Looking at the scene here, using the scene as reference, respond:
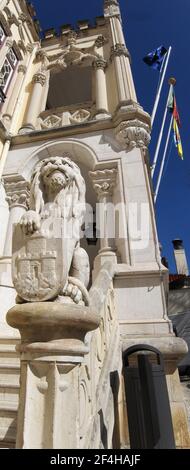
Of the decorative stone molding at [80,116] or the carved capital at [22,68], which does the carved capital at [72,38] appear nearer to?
the carved capital at [22,68]

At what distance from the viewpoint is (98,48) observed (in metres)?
10.7

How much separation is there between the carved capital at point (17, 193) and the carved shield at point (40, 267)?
196 inches

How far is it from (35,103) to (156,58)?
18.5ft

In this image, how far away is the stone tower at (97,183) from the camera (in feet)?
9.52

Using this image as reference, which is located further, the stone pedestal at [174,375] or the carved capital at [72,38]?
the carved capital at [72,38]

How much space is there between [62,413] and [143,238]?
3.93 meters

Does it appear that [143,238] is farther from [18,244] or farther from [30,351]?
[30,351]

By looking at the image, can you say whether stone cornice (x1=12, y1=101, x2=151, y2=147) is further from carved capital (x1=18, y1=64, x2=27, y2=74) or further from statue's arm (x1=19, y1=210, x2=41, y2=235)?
statue's arm (x1=19, y1=210, x2=41, y2=235)

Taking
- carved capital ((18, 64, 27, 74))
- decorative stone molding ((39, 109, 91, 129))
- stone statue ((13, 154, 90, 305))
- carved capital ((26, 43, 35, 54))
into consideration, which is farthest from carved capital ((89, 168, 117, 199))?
carved capital ((26, 43, 35, 54))

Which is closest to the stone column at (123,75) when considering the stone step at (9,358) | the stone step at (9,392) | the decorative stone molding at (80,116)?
the decorative stone molding at (80,116)

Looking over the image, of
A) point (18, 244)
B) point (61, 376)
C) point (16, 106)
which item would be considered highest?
point (16, 106)

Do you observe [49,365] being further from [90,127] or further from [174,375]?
[90,127]
